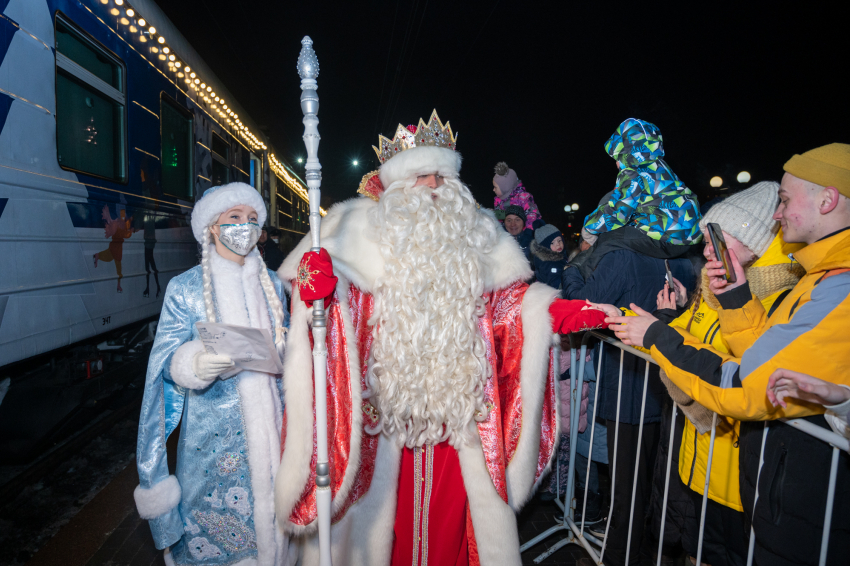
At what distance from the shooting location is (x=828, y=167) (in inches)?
58.2

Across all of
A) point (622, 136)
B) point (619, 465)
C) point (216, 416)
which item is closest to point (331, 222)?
point (216, 416)

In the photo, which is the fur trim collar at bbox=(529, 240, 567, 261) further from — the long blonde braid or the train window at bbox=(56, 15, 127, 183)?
the train window at bbox=(56, 15, 127, 183)

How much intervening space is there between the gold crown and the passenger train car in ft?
8.11

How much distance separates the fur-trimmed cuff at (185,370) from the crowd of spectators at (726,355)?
6.57 feet

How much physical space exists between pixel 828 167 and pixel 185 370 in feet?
8.87

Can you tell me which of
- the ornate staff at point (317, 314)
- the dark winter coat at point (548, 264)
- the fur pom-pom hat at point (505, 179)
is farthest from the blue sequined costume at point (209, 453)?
the fur pom-pom hat at point (505, 179)

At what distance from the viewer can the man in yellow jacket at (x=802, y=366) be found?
1374mm

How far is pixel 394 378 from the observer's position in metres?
2.05

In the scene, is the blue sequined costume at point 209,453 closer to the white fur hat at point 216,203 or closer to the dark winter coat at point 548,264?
the white fur hat at point 216,203

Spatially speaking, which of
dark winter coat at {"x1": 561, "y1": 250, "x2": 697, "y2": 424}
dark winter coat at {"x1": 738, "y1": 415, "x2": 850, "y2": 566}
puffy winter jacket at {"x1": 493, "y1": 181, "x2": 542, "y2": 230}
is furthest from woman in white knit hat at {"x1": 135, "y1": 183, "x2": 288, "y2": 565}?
puffy winter jacket at {"x1": 493, "y1": 181, "x2": 542, "y2": 230}

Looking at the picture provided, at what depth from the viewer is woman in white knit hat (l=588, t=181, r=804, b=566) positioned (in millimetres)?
1891

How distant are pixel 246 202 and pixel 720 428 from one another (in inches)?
104

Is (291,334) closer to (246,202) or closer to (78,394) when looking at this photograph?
(246,202)

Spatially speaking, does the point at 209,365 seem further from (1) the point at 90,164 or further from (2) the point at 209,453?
(1) the point at 90,164
